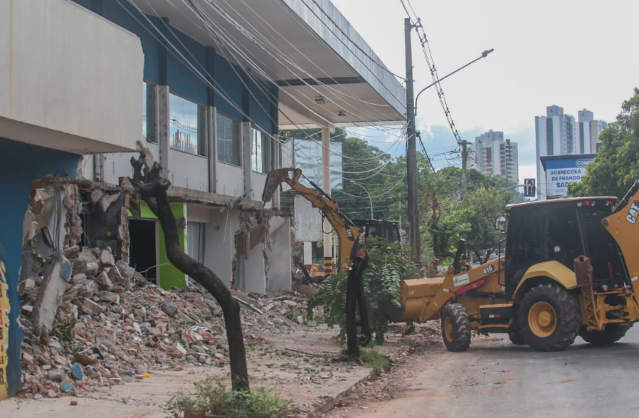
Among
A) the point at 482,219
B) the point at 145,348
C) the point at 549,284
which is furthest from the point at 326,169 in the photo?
the point at 482,219

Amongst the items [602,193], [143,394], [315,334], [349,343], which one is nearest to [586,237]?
[349,343]

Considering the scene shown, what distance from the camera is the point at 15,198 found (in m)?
10.4

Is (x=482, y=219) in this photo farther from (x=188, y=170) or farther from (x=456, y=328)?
(x=456, y=328)

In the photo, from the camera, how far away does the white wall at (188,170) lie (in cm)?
1884

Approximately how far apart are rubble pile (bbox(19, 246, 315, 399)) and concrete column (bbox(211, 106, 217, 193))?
4298 mm

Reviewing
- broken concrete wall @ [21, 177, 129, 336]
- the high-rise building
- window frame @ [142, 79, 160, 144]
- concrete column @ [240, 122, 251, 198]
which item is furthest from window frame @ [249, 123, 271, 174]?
the high-rise building

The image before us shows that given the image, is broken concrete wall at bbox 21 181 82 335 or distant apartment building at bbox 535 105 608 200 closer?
broken concrete wall at bbox 21 181 82 335

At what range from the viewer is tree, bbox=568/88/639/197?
35.6 metres

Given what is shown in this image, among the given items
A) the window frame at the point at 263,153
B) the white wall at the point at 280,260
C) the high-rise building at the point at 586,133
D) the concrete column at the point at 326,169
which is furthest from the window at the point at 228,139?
the high-rise building at the point at 586,133

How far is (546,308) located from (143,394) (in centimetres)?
753

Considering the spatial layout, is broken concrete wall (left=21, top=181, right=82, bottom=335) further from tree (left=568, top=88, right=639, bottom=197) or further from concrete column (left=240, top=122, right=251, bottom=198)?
tree (left=568, top=88, right=639, bottom=197)

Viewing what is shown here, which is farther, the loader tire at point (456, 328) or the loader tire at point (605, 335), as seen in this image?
the loader tire at point (456, 328)

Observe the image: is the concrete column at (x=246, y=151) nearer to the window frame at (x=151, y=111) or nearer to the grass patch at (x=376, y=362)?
the window frame at (x=151, y=111)

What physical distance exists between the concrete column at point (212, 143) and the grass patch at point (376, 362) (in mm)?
9385
